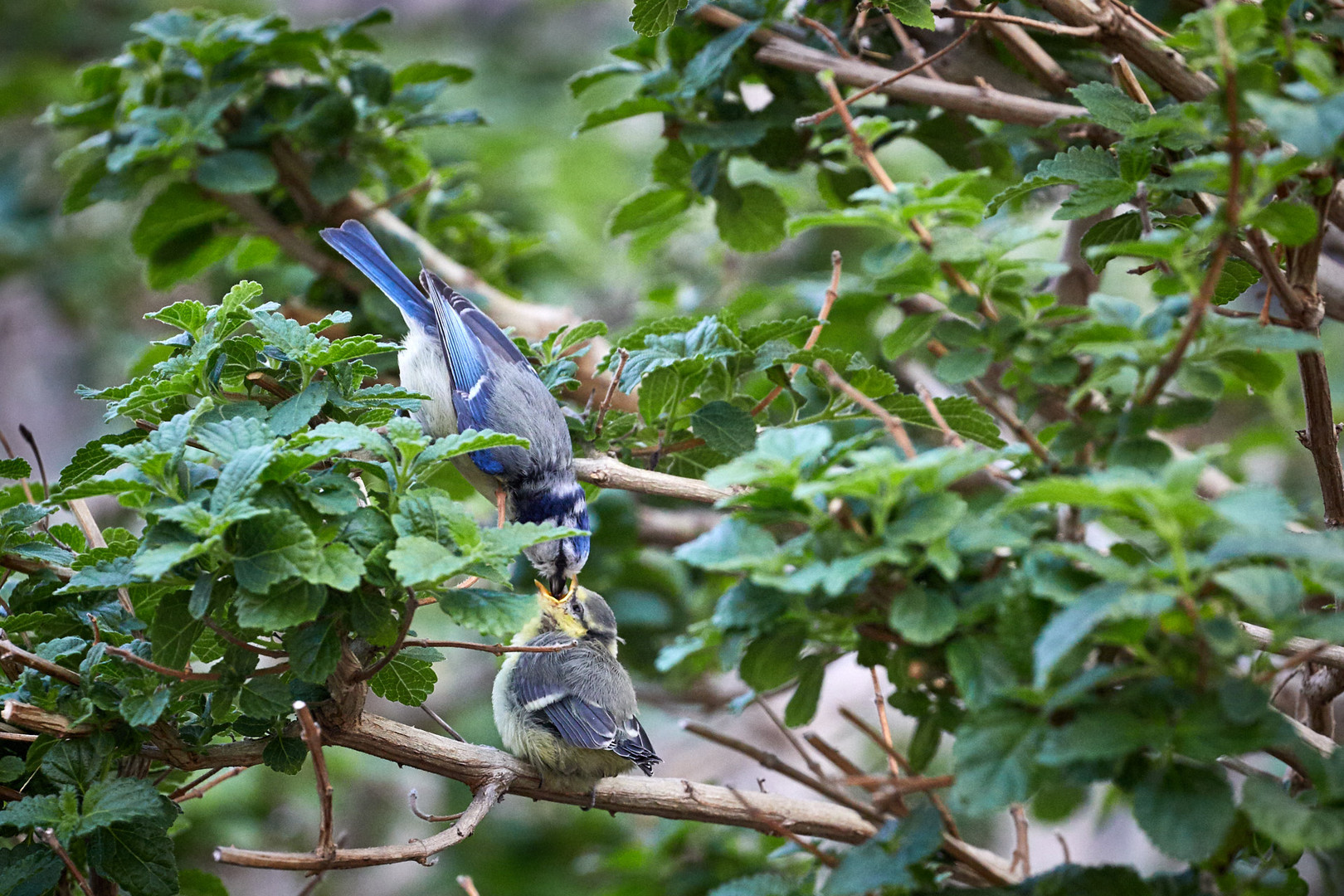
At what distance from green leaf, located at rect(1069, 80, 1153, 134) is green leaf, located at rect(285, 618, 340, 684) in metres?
1.04

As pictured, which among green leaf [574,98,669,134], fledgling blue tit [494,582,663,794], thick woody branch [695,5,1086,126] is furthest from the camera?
green leaf [574,98,669,134]

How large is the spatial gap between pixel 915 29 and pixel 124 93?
169 cm

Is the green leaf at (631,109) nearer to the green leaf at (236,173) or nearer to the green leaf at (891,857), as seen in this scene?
the green leaf at (236,173)

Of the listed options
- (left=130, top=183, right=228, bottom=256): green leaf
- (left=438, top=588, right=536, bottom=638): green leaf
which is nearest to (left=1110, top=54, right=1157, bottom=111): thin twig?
(left=438, top=588, right=536, bottom=638): green leaf

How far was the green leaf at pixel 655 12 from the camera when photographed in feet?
4.69

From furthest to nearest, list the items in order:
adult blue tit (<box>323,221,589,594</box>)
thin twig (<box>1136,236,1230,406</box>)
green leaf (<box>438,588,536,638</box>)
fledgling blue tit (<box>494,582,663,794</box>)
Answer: adult blue tit (<box>323,221,589,594</box>)
fledgling blue tit (<box>494,582,663,794</box>)
green leaf (<box>438,588,536,638</box>)
thin twig (<box>1136,236,1230,406</box>)

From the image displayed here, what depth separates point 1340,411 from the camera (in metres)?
2.56

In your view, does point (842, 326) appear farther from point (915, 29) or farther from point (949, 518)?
point (949, 518)

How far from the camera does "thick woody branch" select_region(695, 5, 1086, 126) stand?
5.85 ft

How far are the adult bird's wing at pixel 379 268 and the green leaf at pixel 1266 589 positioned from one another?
76.6 inches

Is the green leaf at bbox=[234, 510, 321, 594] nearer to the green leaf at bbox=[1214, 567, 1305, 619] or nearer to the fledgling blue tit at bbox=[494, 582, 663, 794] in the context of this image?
the fledgling blue tit at bbox=[494, 582, 663, 794]

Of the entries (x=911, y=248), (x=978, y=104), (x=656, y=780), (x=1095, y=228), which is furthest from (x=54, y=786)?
(x=978, y=104)

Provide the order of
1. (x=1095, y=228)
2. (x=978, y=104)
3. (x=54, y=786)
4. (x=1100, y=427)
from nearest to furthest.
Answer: (x=1100, y=427) < (x=54, y=786) < (x=1095, y=228) < (x=978, y=104)

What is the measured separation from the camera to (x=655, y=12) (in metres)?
1.44
